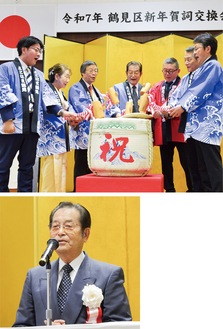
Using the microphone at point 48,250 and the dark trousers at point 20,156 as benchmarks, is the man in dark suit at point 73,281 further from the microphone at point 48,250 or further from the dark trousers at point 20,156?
the dark trousers at point 20,156

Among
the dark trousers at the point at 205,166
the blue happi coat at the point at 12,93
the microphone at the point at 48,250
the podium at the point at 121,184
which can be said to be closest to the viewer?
the microphone at the point at 48,250

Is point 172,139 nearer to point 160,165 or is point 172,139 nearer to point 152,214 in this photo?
point 160,165

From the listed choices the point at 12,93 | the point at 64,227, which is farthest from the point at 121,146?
the point at 12,93

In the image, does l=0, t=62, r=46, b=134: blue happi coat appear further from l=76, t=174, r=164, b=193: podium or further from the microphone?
the microphone

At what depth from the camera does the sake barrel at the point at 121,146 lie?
204cm

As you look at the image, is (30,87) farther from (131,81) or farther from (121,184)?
(121,184)

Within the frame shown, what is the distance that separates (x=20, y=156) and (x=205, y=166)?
0.98 meters

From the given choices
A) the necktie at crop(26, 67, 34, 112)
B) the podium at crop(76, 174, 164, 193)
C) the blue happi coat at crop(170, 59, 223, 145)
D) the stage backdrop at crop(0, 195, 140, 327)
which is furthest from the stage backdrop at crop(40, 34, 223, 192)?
the stage backdrop at crop(0, 195, 140, 327)

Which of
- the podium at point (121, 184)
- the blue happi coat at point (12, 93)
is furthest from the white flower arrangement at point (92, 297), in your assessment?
the blue happi coat at point (12, 93)

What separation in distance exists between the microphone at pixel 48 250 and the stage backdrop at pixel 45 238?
0.02m

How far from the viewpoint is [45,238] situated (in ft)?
5.67

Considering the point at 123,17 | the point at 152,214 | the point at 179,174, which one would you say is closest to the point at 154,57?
the point at 123,17

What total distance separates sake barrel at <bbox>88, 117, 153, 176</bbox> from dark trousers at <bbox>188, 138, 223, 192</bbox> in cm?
66

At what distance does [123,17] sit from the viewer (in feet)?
10.2
